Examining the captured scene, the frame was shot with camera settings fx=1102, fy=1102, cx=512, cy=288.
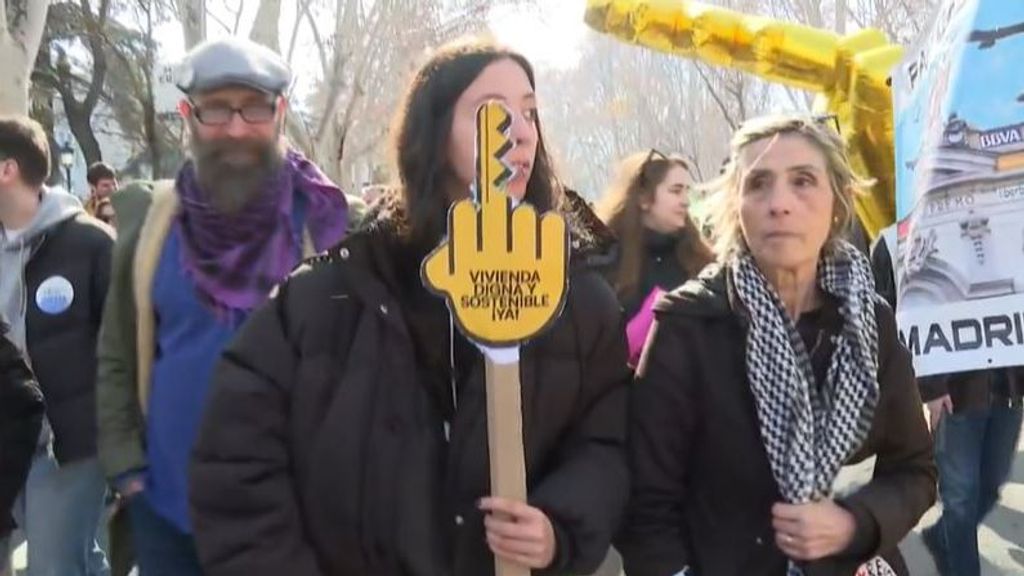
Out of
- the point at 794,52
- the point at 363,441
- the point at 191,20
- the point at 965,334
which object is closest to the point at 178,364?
the point at 363,441

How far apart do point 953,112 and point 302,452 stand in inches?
84.7

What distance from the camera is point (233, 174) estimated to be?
8.08ft

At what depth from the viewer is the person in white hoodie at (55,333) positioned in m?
3.41

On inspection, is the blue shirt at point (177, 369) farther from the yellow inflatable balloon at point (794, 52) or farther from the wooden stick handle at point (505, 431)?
the yellow inflatable balloon at point (794, 52)

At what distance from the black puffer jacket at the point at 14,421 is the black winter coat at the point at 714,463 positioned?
4.98 feet

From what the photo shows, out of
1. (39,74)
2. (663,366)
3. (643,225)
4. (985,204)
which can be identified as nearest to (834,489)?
(663,366)

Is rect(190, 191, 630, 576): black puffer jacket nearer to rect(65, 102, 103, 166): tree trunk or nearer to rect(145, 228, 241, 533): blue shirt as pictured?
rect(145, 228, 241, 533): blue shirt

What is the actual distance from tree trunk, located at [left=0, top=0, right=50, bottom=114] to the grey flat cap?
7579 millimetres

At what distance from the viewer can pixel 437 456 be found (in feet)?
6.07

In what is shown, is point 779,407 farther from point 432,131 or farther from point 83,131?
point 83,131

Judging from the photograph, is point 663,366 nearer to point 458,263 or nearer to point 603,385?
point 603,385

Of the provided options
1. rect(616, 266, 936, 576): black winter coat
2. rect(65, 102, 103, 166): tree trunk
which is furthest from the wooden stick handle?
rect(65, 102, 103, 166): tree trunk

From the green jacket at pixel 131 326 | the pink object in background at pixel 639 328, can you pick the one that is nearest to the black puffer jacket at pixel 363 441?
the green jacket at pixel 131 326

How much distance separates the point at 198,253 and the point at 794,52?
17.9ft
